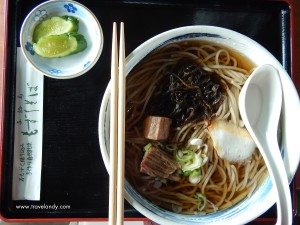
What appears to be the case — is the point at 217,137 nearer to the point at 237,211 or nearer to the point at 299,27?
the point at 237,211

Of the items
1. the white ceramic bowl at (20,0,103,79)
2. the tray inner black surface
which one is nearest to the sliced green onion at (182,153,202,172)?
the tray inner black surface

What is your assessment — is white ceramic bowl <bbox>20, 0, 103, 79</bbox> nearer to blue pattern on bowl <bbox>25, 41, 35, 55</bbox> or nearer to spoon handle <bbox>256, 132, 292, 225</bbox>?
blue pattern on bowl <bbox>25, 41, 35, 55</bbox>

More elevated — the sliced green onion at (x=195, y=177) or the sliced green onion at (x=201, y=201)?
the sliced green onion at (x=195, y=177)

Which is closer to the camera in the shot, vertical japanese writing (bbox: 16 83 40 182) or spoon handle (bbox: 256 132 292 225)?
spoon handle (bbox: 256 132 292 225)

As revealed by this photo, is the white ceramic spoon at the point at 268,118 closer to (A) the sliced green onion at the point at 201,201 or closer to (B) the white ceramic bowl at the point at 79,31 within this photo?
(A) the sliced green onion at the point at 201,201

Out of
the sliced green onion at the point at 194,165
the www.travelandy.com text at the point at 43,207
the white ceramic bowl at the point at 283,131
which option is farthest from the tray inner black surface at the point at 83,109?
the sliced green onion at the point at 194,165
